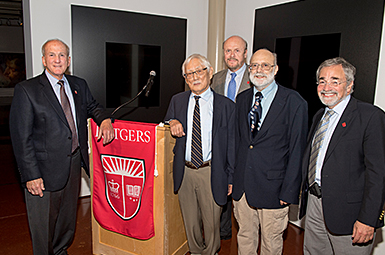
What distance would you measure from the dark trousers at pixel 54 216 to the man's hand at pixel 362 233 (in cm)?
227

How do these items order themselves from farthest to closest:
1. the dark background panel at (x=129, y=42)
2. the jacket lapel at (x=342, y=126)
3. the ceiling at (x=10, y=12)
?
1. the ceiling at (x=10, y=12)
2. the dark background panel at (x=129, y=42)
3. the jacket lapel at (x=342, y=126)

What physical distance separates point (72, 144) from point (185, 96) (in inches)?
42.5

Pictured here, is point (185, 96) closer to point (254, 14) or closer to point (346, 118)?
point (346, 118)

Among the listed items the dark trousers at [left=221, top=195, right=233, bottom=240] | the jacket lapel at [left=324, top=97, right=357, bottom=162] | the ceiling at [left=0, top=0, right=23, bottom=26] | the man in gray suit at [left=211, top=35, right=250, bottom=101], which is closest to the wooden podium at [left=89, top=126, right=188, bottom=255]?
the dark trousers at [left=221, top=195, right=233, bottom=240]

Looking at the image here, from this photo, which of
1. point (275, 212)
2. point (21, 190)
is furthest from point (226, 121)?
point (21, 190)

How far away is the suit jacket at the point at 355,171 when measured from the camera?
174 cm

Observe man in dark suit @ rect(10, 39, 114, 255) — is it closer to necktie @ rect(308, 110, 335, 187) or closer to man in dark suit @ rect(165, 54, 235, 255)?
man in dark suit @ rect(165, 54, 235, 255)

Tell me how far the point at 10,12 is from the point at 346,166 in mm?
8142

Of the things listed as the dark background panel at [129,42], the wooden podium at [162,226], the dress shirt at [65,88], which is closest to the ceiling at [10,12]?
the dark background panel at [129,42]

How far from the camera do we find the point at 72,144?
251cm

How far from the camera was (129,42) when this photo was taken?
13.9ft

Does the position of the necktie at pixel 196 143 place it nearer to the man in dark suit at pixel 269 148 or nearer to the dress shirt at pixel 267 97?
the man in dark suit at pixel 269 148

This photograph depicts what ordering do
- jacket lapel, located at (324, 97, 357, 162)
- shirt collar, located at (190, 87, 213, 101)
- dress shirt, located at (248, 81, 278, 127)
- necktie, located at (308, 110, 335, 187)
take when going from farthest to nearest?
shirt collar, located at (190, 87, 213, 101) < dress shirt, located at (248, 81, 278, 127) < necktie, located at (308, 110, 335, 187) < jacket lapel, located at (324, 97, 357, 162)

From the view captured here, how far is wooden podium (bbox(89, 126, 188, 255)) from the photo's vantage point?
7.99 ft
